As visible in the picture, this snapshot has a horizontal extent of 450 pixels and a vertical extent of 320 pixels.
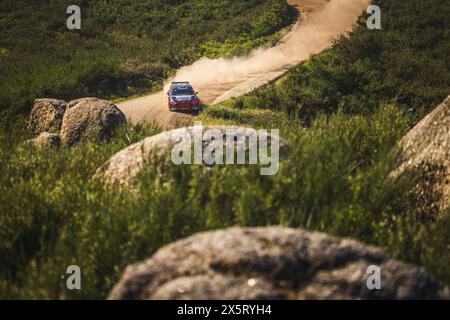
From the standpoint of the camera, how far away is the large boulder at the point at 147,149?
866 centimetres

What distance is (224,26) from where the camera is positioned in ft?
153

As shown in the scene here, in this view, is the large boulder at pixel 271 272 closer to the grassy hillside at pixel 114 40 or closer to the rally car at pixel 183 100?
the rally car at pixel 183 100

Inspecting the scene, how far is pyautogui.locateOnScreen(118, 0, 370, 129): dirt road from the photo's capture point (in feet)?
94.8

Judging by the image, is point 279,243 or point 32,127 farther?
point 32,127

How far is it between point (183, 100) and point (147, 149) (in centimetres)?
1747

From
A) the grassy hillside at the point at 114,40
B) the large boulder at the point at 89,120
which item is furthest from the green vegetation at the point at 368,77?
the grassy hillside at the point at 114,40

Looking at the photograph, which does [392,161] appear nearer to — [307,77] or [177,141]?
[177,141]


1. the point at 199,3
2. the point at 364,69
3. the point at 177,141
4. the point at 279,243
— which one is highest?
the point at 199,3

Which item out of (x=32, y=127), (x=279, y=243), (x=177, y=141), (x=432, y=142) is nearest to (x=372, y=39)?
(x=32, y=127)

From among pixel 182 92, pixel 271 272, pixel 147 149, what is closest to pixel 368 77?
pixel 182 92

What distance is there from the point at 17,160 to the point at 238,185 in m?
4.89

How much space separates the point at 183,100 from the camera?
26375 millimetres
